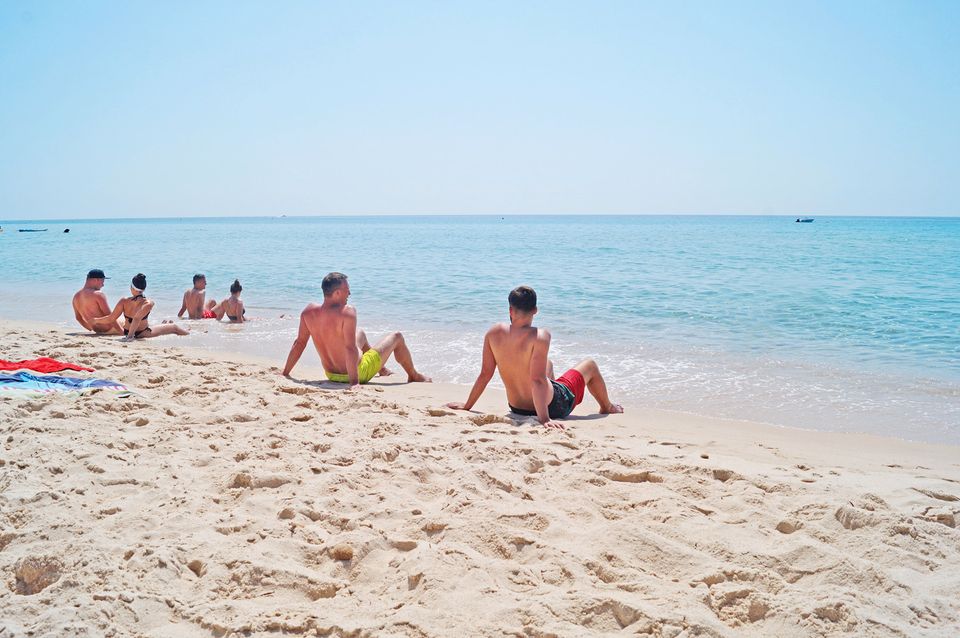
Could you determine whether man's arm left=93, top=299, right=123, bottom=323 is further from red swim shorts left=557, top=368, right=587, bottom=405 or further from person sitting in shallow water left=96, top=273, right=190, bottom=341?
red swim shorts left=557, top=368, right=587, bottom=405

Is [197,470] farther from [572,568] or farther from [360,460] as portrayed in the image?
[572,568]

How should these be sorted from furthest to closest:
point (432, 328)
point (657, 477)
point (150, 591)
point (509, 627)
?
point (432, 328), point (657, 477), point (150, 591), point (509, 627)

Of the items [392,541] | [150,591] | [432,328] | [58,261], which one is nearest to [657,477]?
[392,541]

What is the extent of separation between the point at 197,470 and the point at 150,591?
51.8 inches

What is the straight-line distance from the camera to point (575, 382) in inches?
228

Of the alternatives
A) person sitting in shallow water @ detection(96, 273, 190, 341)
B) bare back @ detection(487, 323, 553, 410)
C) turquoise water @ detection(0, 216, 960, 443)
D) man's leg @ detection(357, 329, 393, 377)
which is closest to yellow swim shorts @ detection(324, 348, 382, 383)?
man's leg @ detection(357, 329, 393, 377)

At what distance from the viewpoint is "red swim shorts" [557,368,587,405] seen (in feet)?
18.9

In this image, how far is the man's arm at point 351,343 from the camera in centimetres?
652

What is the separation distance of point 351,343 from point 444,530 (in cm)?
379

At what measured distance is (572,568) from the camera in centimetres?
275

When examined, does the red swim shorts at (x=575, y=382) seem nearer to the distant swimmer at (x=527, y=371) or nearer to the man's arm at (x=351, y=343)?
the distant swimmer at (x=527, y=371)

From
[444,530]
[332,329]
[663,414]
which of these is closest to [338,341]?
[332,329]

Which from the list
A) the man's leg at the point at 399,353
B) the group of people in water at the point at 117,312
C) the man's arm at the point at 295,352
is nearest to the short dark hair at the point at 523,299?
the man's leg at the point at 399,353

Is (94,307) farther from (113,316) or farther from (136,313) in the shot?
(136,313)
